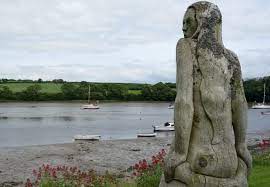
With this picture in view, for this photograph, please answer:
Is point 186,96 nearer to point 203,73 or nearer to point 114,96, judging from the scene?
point 203,73

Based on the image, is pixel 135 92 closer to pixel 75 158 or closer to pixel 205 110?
pixel 75 158

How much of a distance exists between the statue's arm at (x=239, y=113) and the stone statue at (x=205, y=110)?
0.01 meters

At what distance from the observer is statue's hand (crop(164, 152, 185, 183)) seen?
6.15 metres

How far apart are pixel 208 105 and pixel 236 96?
0.42m

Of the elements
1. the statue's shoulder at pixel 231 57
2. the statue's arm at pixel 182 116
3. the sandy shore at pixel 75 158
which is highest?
the statue's shoulder at pixel 231 57

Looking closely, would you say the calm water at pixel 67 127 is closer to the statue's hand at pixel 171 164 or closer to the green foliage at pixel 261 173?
the green foliage at pixel 261 173

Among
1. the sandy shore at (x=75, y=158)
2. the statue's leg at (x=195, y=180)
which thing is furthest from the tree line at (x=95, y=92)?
the statue's leg at (x=195, y=180)

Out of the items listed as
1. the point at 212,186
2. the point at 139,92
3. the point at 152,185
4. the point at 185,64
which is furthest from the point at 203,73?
the point at 139,92

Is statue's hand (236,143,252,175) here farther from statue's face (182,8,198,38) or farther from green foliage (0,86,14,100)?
green foliage (0,86,14,100)

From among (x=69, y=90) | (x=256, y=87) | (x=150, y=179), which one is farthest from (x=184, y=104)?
(x=69, y=90)

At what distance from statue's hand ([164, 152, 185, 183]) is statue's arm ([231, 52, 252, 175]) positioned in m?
0.80

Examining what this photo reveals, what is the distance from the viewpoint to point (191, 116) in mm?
6164

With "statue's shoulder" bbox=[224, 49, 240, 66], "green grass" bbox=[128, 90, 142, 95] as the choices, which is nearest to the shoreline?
"statue's shoulder" bbox=[224, 49, 240, 66]

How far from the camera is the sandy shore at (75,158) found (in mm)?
27703
